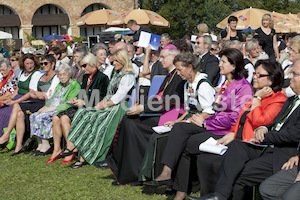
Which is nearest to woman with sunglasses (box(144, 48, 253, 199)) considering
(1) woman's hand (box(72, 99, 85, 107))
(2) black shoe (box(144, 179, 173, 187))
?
(2) black shoe (box(144, 179, 173, 187))

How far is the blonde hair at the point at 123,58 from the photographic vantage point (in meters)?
6.70

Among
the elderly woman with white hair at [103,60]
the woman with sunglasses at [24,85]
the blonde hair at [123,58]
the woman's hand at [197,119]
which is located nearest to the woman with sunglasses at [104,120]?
the blonde hair at [123,58]

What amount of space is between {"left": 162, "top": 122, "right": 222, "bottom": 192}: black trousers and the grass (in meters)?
0.43

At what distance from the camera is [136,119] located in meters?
6.16

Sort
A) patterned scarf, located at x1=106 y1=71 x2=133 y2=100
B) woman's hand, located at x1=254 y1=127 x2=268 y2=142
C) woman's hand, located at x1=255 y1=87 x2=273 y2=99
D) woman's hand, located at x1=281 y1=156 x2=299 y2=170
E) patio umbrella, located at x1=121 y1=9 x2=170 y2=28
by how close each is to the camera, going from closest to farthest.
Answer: woman's hand, located at x1=281 y1=156 x2=299 y2=170 → woman's hand, located at x1=254 y1=127 x2=268 y2=142 → woman's hand, located at x1=255 y1=87 x2=273 y2=99 → patterned scarf, located at x1=106 y1=71 x2=133 y2=100 → patio umbrella, located at x1=121 y1=9 x2=170 y2=28

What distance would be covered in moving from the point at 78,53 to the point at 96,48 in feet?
2.20

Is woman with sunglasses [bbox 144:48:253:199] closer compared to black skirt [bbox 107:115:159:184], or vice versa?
woman with sunglasses [bbox 144:48:253:199]

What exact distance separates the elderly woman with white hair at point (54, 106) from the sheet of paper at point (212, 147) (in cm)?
353

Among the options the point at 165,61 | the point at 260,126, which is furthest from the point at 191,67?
the point at 260,126

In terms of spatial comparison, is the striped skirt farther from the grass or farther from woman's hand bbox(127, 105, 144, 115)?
woman's hand bbox(127, 105, 144, 115)

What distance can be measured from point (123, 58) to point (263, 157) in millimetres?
3076

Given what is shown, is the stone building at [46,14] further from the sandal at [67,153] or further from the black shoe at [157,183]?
the black shoe at [157,183]

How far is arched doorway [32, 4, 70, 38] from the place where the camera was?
4538 cm

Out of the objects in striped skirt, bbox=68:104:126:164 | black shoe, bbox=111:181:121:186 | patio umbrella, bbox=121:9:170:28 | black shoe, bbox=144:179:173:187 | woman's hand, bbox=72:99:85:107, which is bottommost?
black shoe, bbox=111:181:121:186
